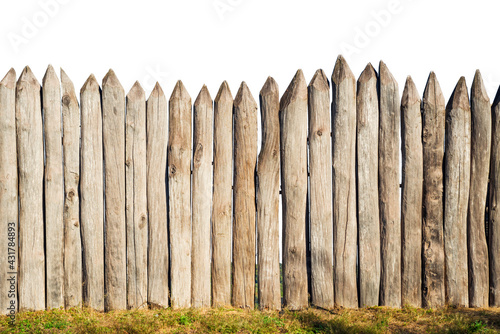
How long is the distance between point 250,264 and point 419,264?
206 cm

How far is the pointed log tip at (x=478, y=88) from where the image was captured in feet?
19.5

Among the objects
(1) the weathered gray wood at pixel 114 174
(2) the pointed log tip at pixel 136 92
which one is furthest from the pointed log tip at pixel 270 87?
(1) the weathered gray wood at pixel 114 174

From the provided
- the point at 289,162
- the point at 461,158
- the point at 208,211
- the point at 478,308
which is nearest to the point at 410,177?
the point at 461,158

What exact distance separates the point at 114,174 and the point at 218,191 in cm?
124

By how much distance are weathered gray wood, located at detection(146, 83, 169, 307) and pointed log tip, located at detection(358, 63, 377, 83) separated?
2367 millimetres

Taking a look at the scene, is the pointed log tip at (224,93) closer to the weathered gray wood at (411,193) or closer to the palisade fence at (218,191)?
the palisade fence at (218,191)

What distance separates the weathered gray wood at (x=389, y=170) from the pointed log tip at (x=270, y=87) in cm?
127

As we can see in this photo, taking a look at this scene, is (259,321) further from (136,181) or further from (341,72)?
(341,72)

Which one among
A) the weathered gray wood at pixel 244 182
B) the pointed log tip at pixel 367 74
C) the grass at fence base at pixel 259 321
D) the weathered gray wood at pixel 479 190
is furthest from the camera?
the weathered gray wood at pixel 479 190

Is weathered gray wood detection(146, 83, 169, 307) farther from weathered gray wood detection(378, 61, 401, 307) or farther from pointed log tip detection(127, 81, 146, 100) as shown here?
weathered gray wood detection(378, 61, 401, 307)

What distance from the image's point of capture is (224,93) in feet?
18.8

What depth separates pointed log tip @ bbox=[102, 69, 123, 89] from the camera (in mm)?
5723

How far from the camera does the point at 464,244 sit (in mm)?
5930

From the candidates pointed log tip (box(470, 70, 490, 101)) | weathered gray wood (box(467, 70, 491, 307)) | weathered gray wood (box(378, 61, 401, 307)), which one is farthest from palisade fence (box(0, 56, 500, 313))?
pointed log tip (box(470, 70, 490, 101))
